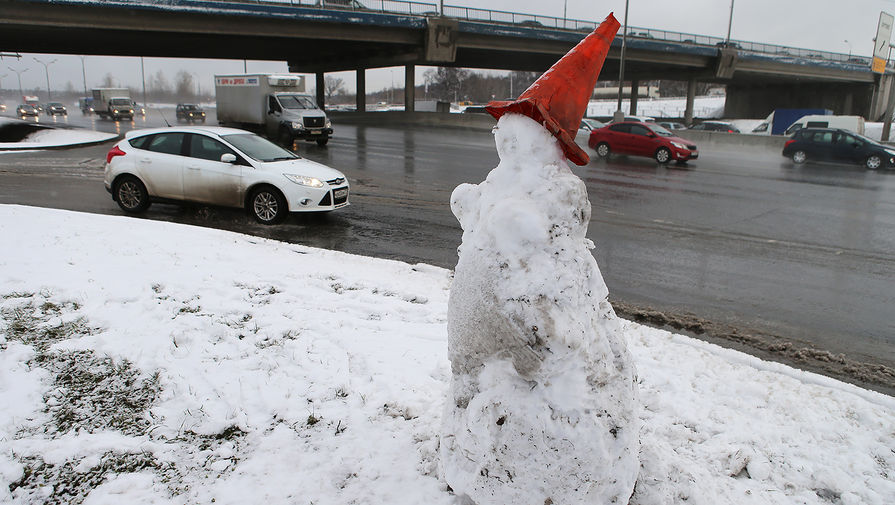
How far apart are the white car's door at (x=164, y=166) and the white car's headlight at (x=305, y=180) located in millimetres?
2095

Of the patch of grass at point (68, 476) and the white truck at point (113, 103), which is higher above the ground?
the white truck at point (113, 103)

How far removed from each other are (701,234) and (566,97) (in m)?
8.70

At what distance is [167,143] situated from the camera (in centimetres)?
1042

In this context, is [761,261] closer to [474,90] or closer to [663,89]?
[474,90]

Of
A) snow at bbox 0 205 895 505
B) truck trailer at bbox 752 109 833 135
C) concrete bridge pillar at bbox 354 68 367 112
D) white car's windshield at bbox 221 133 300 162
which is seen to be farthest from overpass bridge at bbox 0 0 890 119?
snow at bbox 0 205 895 505

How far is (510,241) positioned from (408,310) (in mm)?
3539

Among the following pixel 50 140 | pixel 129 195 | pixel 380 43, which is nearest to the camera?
pixel 129 195

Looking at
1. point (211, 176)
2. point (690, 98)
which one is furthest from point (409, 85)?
point (211, 176)

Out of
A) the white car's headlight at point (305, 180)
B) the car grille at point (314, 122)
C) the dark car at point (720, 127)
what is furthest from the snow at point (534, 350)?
the dark car at point (720, 127)

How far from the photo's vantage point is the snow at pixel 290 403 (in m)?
3.14

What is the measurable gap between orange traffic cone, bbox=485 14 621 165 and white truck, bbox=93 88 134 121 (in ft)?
189

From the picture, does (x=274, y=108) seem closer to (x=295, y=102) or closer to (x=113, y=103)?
(x=295, y=102)

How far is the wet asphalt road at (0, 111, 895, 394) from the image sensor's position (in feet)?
20.5

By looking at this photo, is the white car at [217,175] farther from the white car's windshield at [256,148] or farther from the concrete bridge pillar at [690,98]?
the concrete bridge pillar at [690,98]
